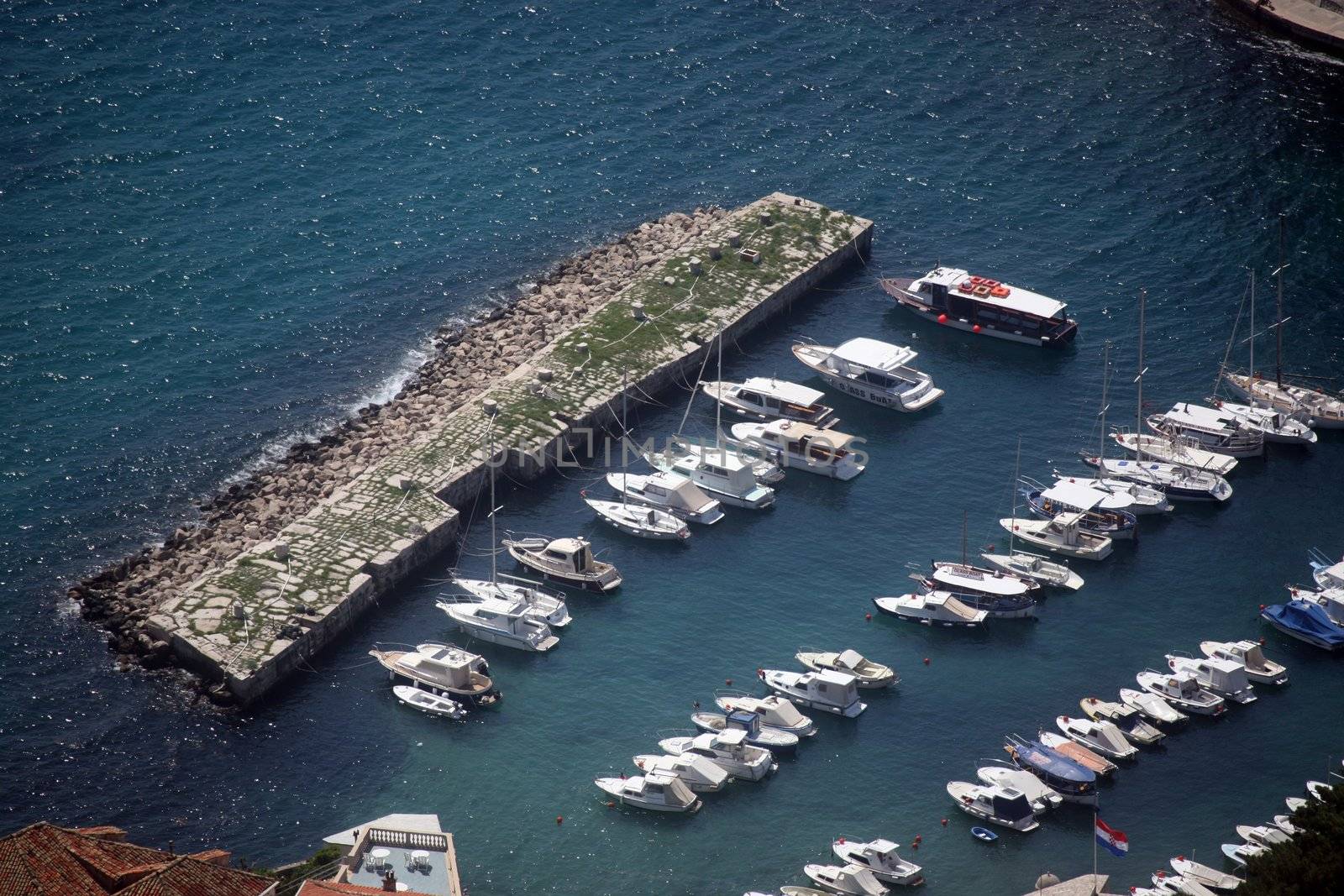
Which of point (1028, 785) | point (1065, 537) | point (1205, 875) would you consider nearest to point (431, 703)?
point (1028, 785)

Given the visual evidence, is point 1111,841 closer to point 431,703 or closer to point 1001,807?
point 1001,807

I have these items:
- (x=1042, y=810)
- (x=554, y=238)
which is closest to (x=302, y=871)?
(x=1042, y=810)

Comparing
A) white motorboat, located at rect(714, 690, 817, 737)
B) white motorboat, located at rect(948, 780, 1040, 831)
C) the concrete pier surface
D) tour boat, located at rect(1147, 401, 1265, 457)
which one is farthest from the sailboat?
tour boat, located at rect(1147, 401, 1265, 457)

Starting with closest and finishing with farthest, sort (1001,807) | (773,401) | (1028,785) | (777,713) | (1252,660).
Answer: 1. (1001,807)
2. (1028,785)
3. (777,713)
4. (1252,660)
5. (773,401)

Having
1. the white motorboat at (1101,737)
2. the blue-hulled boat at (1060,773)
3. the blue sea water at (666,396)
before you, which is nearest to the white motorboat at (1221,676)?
the blue sea water at (666,396)

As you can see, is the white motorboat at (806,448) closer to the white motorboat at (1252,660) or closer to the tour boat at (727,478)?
the tour boat at (727,478)

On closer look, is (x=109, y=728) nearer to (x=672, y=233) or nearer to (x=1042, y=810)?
(x=1042, y=810)
